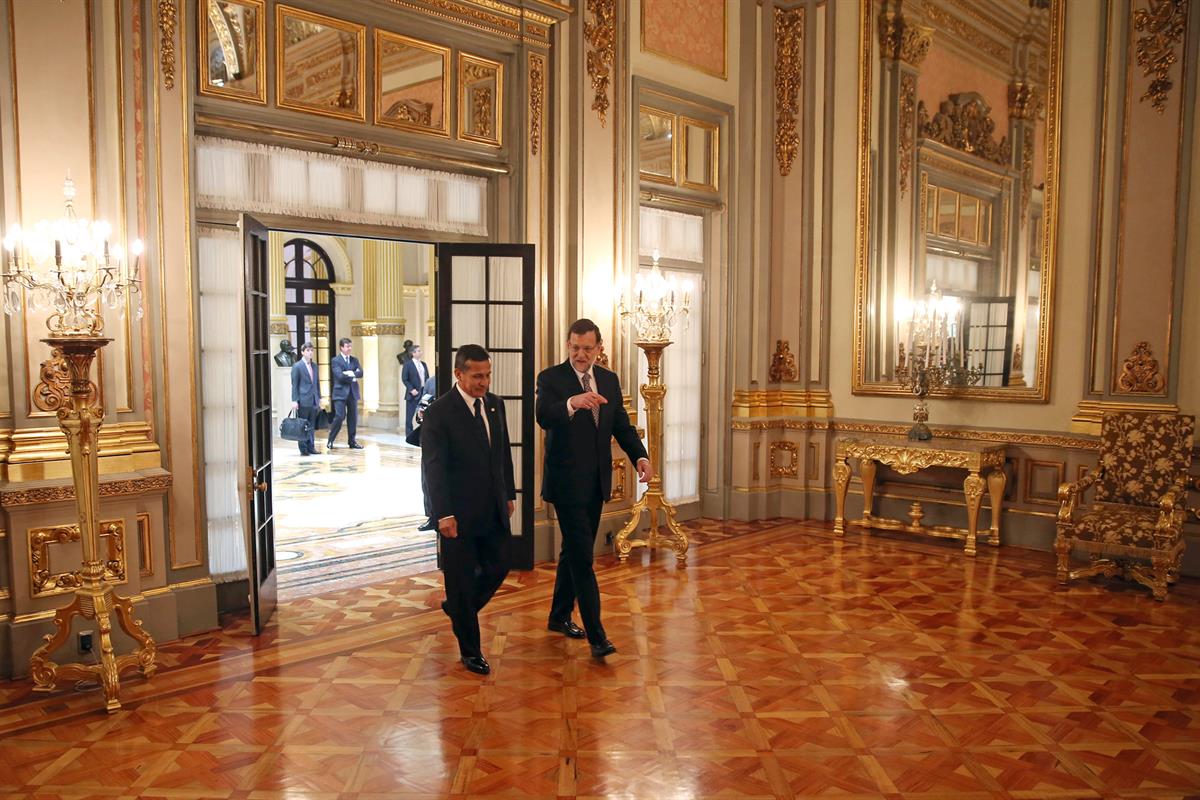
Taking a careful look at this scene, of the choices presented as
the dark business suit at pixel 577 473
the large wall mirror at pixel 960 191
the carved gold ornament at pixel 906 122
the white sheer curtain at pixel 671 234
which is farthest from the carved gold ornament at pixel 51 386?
the carved gold ornament at pixel 906 122

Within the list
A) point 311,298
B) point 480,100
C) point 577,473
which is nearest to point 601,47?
point 480,100

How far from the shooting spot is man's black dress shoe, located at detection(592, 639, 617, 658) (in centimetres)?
409

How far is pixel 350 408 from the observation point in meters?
12.2

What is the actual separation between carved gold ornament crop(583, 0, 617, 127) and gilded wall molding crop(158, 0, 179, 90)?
2733 mm

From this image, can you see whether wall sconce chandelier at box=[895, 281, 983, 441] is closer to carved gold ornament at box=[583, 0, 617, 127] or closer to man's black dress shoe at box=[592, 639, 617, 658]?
carved gold ornament at box=[583, 0, 617, 127]

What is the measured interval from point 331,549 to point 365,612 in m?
1.63

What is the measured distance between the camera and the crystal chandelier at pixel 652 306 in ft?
20.0

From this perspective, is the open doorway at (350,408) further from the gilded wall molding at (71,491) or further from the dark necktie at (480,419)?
the dark necktie at (480,419)

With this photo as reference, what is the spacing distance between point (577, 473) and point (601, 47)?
3.53 meters

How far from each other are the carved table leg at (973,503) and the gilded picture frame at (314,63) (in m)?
4.71

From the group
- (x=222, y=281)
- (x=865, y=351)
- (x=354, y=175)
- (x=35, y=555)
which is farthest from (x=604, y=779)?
(x=865, y=351)

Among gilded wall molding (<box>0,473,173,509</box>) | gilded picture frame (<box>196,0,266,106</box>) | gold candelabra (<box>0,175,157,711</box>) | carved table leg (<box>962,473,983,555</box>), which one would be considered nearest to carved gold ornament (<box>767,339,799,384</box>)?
carved table leg (<box>962,473,983,555</box>)

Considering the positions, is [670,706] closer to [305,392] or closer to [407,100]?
[407,100]

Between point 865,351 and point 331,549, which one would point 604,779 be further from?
point 865,351
